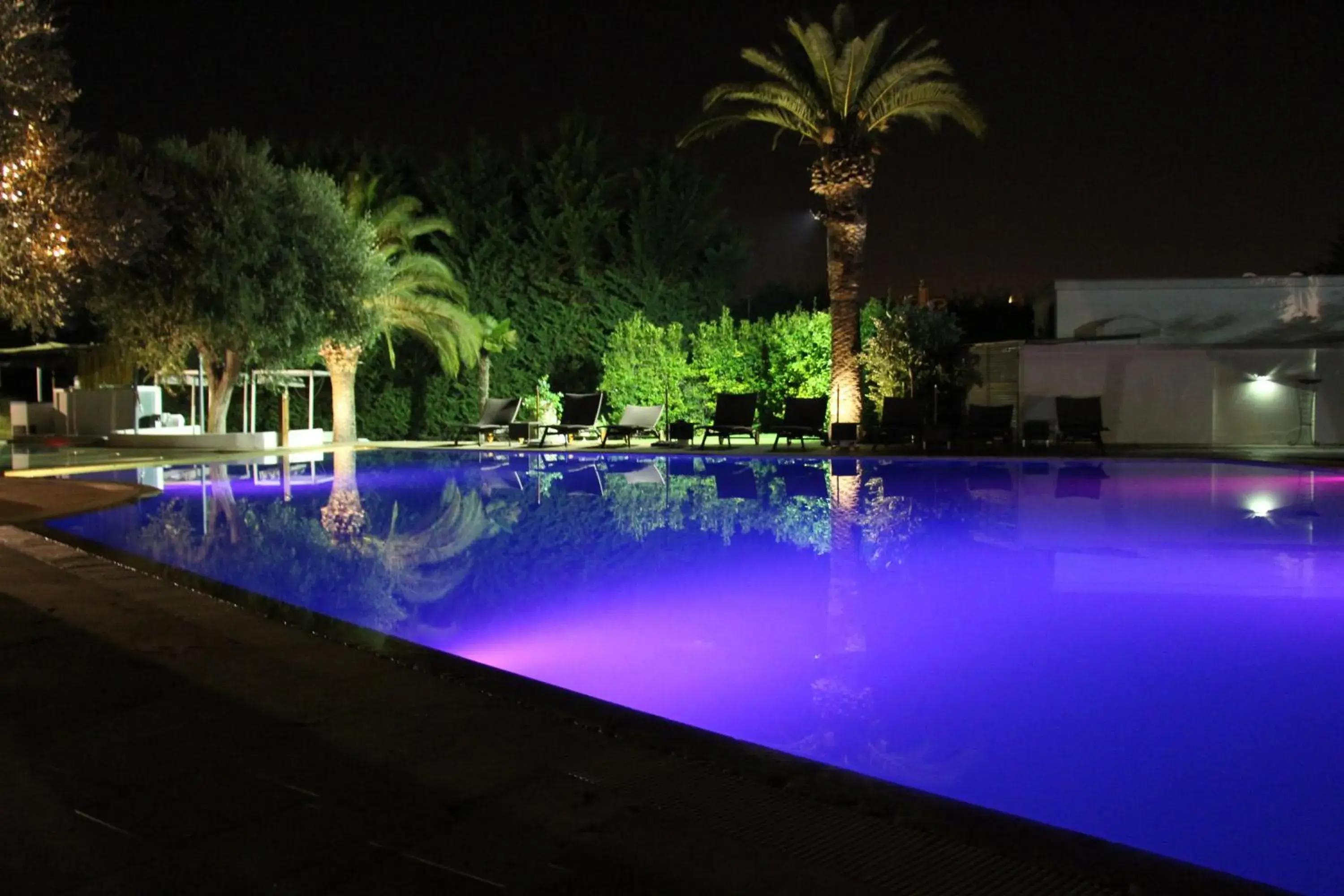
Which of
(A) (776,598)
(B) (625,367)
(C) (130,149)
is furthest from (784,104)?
(A) (776,598)

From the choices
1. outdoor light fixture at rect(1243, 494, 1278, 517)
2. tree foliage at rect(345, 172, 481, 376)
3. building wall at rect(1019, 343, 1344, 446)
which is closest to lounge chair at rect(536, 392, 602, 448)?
tree foliage at rect(345, 172, 481, 376)

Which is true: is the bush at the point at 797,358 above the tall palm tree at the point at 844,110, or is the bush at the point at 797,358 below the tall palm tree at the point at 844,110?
below

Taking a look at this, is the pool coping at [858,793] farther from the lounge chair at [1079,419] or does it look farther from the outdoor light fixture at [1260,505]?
the lounge chair at [1079,419]

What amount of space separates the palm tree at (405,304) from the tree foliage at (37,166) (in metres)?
A: 11.0

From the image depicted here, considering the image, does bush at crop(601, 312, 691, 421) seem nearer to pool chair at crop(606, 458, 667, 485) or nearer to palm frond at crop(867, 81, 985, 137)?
pool chair at crop(606, 458, 667, 485)

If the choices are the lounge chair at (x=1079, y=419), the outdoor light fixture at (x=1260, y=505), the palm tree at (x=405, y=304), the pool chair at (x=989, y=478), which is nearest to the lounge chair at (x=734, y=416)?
the pool chair at (x=989, y=478)

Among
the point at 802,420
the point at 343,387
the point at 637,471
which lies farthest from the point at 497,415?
the point at 637,471

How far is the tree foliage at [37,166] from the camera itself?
10.8m

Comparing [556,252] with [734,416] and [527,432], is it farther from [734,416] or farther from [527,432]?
[734,416]

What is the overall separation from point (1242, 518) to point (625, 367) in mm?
16321

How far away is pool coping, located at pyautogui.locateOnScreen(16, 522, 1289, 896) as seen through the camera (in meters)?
2.39

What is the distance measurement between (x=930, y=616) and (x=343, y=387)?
2110 centimetres

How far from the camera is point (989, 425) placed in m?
19.2

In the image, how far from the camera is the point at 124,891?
2.28 metres
